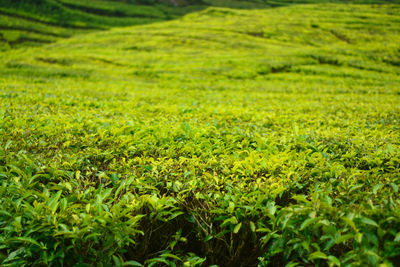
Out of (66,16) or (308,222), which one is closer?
(308,222)

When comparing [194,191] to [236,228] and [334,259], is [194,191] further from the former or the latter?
[334,259]

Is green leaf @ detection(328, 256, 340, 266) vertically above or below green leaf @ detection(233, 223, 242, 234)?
above

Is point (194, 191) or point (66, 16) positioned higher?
point (66, 16)

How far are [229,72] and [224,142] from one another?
22.1 meters

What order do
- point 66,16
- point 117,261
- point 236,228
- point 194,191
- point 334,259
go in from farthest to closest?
point 66,16 → point 194,191 → point 236,228 → point 117,261 → point 334,259

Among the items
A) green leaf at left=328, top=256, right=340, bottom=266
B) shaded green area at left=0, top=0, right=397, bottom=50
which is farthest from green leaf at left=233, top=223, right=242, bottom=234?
shaded green area at left=0, top=0, right=397, bottom=50

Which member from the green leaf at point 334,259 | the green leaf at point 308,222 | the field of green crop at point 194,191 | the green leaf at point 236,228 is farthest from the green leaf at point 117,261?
the green leaf at point 334,259

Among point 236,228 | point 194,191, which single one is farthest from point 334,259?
point 194,191

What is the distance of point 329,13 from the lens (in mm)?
61781

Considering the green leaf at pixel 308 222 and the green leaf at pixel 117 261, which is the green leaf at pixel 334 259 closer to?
the green leaf at pixel 308 222

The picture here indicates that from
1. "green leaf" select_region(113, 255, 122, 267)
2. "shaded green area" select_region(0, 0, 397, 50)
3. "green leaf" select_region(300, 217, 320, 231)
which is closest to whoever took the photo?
"green leaf" select_region(300, 217, 320, 231)

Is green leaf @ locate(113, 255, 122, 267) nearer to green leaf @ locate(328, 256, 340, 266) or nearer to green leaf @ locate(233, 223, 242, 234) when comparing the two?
green leaf @ locate(233, 223, 242, 234)

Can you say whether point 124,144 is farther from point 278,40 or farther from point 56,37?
point 56,37

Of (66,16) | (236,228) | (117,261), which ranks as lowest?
(117,261)
